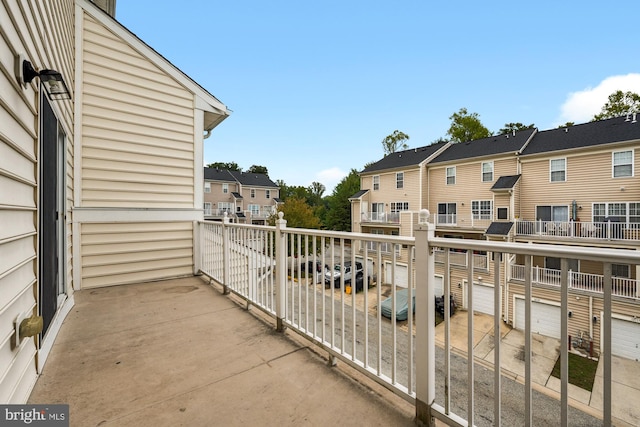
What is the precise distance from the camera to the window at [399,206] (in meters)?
14.6

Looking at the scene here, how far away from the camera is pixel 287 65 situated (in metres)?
11.6

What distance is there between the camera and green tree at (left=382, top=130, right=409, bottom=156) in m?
23.1

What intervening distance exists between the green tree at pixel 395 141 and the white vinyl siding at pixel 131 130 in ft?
69.5

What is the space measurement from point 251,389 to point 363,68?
13.9 metres

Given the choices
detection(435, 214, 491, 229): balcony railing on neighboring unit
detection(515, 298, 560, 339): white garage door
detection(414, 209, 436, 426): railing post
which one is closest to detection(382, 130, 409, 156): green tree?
detection(435, 214, 491, 229): balcony railing on neighboring unit

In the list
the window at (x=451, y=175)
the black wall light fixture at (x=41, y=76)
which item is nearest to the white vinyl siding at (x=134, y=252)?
the black wall light fixture at (x=41, y=76)

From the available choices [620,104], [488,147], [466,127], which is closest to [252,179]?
[466,127]

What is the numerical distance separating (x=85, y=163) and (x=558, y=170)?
46.7 ft

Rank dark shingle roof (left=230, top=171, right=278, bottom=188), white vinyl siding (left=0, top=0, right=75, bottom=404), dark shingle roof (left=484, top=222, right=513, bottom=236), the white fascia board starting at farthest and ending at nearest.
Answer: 1. dark shingle roof (left=230, top=171, right=278, bottom=188)
2. dark shingle roof (left=484, top=222, right=513, bottom=236)
3. the white fascia board
4. white vinyl siding (left=0, top=0, right=75, bottom=404)

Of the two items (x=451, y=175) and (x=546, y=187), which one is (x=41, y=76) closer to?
(x=546, y=187)

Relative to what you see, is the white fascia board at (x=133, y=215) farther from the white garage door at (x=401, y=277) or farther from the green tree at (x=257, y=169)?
the green tree at (x=257, y=169)

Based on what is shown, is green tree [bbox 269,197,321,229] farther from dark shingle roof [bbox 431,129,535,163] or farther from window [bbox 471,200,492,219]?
window [bbox 471,200,492,219]

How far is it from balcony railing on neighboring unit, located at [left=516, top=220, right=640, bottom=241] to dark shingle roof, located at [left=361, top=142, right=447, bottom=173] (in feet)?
18.4

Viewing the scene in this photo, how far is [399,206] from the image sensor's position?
1497 centimetres
